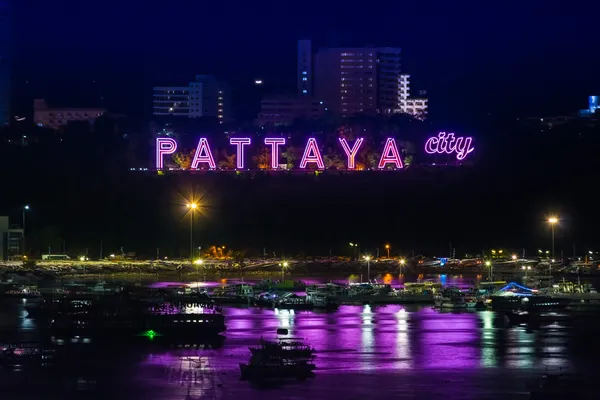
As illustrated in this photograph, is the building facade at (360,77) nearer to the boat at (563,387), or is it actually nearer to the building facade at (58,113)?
the building facade at (58,113)

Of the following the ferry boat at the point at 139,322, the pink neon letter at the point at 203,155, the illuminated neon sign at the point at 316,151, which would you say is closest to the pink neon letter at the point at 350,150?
the illuminated neon sign at the point at 316,151

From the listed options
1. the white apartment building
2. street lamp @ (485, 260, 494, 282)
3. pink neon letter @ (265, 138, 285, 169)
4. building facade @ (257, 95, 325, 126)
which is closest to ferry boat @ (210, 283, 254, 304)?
street lamp @ (485, 260, 494, 282)

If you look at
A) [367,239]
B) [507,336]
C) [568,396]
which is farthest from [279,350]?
[367,239]

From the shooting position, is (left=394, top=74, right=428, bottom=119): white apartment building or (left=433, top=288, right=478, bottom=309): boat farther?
(left=394, top=74, right=428, bottom=119): white apartment building

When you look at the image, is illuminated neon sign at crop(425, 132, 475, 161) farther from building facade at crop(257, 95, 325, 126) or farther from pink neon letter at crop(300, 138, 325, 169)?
building facade at crop(257, 95, 325, 126)

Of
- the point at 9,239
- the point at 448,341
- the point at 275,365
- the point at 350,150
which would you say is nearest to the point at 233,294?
the point at 448,341

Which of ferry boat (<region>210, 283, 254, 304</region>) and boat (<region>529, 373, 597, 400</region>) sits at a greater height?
ferry boat (<region>210, 283, 254, 304</region>)

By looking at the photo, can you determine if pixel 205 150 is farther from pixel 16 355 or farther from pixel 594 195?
pixel 16 355
